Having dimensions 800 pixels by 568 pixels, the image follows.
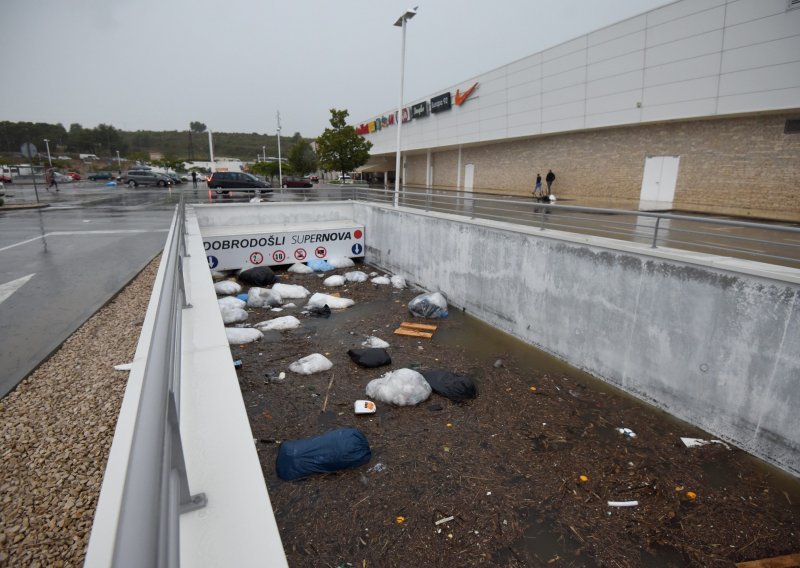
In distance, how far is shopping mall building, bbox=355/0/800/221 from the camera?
48.2 feet

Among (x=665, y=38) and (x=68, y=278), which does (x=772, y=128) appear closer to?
(x=665, y=38)

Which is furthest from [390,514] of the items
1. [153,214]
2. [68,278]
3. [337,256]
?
[153,214]

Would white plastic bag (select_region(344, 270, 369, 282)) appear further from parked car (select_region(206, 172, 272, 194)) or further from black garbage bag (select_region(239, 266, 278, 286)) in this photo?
parked car (select_region(206, 172, 272, 194))

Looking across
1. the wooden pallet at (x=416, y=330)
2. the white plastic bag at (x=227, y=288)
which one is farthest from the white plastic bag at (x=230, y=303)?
the wooden pallet at (x=416, y=330)

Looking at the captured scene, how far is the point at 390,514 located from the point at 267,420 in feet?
7.19

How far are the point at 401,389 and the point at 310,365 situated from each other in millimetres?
1673

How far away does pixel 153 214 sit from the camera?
21516 millimetres

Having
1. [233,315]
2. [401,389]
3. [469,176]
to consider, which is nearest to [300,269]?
[233,315]

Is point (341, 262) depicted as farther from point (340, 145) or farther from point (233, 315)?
point (340, 145)

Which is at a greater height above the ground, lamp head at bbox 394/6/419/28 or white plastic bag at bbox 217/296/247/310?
lamp head at bbox 394/6/419/28

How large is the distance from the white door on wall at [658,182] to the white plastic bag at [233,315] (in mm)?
16995

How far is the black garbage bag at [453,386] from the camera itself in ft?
19.8

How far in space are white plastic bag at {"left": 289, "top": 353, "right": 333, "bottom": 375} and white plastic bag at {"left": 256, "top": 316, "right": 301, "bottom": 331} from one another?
5.75ft

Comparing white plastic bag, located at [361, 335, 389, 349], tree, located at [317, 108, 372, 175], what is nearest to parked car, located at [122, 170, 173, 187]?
tree, located at [317, 108, 372, 175]
